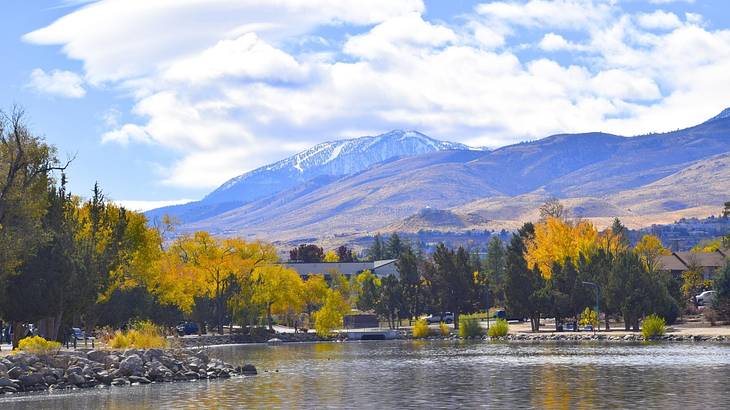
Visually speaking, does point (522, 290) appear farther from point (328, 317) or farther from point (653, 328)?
Result: point (328, 317)

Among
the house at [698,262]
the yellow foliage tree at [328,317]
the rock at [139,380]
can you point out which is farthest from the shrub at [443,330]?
the rock at [139,380]

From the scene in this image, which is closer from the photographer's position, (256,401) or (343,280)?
(256,401)

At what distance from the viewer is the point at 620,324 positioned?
141m

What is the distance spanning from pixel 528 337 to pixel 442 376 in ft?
191

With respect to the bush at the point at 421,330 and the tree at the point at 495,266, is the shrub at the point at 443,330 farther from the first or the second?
the tree at the point at 495,266

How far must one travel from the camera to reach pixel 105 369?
65188 mm

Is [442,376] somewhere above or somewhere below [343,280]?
below

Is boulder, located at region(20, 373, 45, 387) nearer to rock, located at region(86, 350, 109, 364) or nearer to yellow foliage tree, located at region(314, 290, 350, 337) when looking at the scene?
rock, located at region(86, 350, 109, 364)

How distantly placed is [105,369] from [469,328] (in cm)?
7511

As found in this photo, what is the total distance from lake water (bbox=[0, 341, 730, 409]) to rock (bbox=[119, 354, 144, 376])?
7.53 feet

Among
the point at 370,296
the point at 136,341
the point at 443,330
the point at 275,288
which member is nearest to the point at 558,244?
the point at 443,330

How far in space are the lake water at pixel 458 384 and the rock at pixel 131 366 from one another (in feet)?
7.53

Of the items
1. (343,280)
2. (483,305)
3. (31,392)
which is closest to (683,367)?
(31,392)

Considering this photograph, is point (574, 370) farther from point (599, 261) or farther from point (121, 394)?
point (599, 261)
